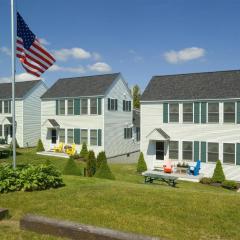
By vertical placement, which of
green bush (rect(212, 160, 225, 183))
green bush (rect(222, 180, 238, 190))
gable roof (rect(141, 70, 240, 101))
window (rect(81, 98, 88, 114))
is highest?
gable roof (rect(141, 70, 240, 101))

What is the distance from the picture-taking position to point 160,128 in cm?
2659

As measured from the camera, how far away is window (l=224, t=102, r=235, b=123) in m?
23.5

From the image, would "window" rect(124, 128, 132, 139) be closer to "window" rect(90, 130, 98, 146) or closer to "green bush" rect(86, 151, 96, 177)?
"window" rect(90, 130, 98, 146)

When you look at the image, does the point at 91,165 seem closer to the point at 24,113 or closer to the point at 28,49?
the point at 28,49

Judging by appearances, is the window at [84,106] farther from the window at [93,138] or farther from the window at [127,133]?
the window at [127,133]

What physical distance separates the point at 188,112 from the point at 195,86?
2.37 meters

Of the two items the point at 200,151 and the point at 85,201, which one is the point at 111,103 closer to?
the point at 200,151

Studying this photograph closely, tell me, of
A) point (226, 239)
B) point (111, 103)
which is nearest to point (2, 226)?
point (226, 239)

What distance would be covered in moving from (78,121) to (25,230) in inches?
1015

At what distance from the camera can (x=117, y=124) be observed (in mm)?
34469

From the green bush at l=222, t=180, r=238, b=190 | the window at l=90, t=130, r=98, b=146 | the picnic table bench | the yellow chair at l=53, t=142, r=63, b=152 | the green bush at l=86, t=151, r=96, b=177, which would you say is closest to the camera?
the picnic table bench

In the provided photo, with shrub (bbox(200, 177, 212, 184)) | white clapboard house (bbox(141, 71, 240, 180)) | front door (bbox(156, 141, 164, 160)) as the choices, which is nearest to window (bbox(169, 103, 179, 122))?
white clapboard house (bbox(141, 71, 240, 180))

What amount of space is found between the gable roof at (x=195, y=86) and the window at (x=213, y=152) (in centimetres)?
359

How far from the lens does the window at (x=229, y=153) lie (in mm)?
23484
